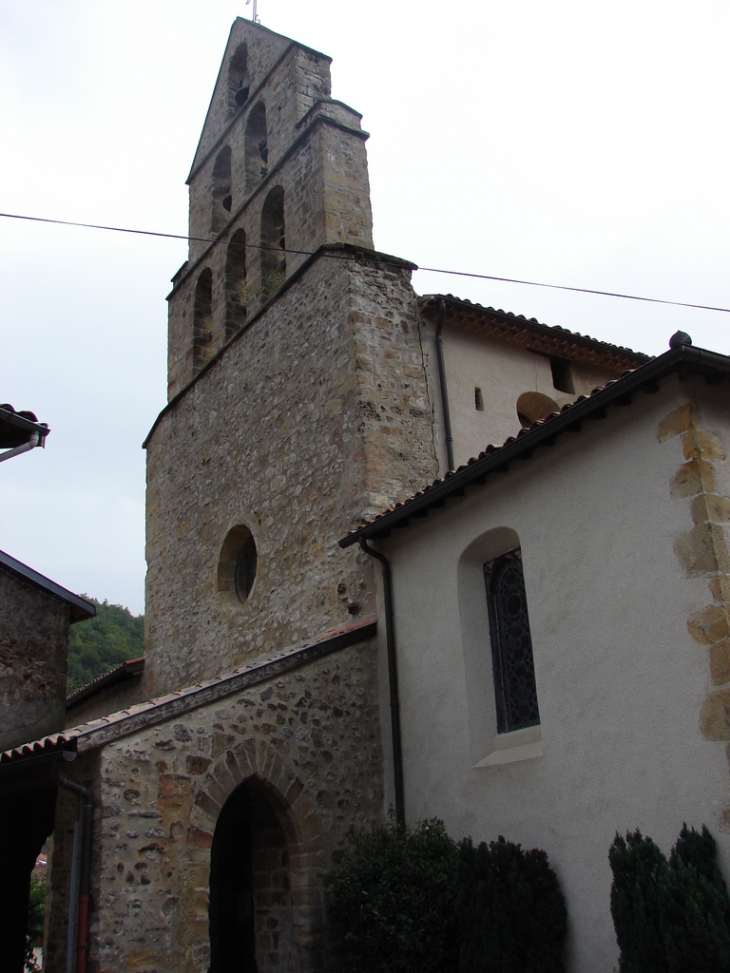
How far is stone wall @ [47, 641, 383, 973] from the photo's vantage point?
23.9 feet

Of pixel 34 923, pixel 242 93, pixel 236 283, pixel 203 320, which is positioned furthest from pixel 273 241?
pixel 34 923

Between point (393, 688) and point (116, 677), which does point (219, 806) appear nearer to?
point (393, 688)

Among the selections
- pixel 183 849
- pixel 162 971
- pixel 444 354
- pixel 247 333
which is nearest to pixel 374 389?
pixel 444 354

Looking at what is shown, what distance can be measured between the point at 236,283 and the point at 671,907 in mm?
12448

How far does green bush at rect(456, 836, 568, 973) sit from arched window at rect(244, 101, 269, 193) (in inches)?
482

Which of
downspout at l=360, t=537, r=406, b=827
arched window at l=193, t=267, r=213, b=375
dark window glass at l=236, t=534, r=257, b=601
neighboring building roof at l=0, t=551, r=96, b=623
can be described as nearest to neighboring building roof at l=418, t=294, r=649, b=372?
downspout at l=360, t=537, r=406, b=827

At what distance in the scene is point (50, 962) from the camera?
24.7 feet

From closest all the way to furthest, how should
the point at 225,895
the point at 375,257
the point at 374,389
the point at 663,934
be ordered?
the point at 663,934, the point at 225,895, the point at 374,389, the point at 375,257

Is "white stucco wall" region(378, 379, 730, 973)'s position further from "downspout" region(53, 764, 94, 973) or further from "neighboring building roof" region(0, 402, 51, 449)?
"neighboring building roof" region(0, 402, 51, 449)

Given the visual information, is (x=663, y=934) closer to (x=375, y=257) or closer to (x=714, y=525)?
(x=714, y=525)

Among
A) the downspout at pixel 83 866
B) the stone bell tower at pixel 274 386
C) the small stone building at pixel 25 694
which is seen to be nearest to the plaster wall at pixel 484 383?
the stone bell tower at pixel 274 386

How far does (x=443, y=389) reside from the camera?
1184 cm

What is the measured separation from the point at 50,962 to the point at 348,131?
11.3 meters

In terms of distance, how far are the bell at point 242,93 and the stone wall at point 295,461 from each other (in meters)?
5.67
